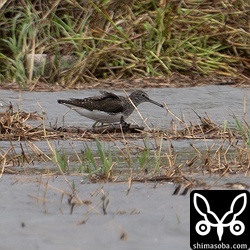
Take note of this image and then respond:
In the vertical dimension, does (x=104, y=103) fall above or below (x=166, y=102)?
above

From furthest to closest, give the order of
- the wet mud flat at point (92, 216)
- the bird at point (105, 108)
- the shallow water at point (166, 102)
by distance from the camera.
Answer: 1. the shallow water at point (166, 102)
2. the bird at point (105, 108)
3. the wet mud flat at point (92, 216)

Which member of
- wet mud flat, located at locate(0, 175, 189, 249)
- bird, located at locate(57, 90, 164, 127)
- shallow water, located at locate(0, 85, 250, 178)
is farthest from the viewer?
shallow water, located at locate(0, 85, 250, 178)

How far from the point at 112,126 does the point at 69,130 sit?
0.46 metres

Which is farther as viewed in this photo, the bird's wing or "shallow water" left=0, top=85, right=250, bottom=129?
"shallow water" left=0, top=85, right=250, bottom=129

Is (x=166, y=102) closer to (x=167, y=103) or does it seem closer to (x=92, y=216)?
(x=167, y=103)

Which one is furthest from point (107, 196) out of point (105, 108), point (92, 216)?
point (105, 108)

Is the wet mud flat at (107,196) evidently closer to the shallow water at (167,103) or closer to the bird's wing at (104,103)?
the bird's wing at (104,103)

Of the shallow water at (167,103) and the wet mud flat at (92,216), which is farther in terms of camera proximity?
the shallow water at (167,103)

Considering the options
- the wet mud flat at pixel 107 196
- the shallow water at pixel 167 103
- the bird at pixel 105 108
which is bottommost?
the shallow water at pixel 167 103

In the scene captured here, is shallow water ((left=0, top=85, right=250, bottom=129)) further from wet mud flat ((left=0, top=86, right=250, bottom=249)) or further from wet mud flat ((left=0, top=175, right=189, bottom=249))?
wet mud flat ((left=0, top=175, right=189, bottom=249))

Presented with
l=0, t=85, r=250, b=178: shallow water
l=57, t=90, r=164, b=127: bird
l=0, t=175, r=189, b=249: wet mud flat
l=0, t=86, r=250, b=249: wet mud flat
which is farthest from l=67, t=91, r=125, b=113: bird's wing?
l=0, t=175, r=189, b=249: wet mud flat

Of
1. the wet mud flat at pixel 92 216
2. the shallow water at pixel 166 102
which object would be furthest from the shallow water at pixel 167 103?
the wet mud flat at pixel 92 216

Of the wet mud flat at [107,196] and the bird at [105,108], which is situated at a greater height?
the wet mud flat at [107,196]

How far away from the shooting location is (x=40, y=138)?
8.41 m
